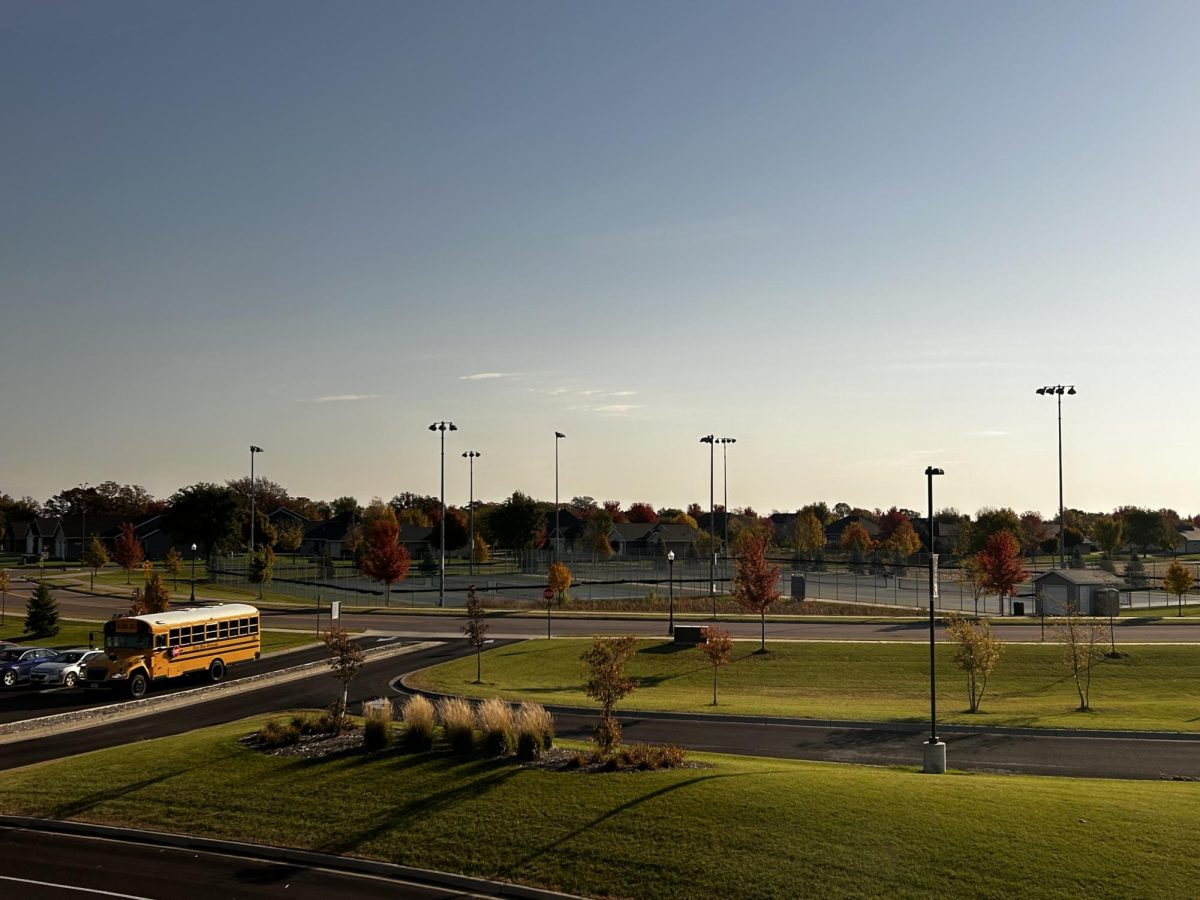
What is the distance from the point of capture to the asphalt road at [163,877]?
55.1 feet

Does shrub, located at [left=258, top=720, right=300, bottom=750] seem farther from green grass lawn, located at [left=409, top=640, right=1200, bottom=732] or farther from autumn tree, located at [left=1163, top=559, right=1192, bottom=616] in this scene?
autumn tree, located at [left=1163, top=559, right=1192, bottom=616]

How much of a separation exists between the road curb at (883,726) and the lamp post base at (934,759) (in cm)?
673

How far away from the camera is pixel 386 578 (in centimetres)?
7375

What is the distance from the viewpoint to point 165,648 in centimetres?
3806

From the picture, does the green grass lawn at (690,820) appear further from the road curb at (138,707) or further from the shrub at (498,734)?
the road curb at (138,707)

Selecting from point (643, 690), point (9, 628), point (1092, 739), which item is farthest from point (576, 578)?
point (1092, 739)

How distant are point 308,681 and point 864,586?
63.3m

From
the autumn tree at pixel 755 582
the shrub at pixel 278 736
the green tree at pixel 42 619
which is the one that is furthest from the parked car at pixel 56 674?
the autumn tree at pixel 755 582

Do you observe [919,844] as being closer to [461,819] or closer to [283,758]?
[461,819]

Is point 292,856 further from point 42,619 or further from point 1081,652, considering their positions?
point 42,619

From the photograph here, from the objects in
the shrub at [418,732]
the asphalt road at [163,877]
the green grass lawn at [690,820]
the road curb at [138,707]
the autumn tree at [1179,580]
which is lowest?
the road curb at [138,707]

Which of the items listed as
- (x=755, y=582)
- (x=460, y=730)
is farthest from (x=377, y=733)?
(x=755, y=582)

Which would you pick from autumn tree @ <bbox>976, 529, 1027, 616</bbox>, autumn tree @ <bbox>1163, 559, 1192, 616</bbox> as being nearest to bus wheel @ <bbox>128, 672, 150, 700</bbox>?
autumn tree @ <bbox>976, 529, 1027, 616</bbox>

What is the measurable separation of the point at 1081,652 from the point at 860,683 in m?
Answer: 8.52
